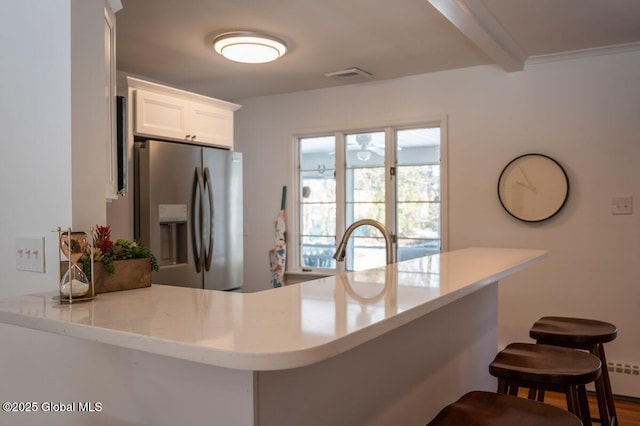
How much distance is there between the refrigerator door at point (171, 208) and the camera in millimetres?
3369

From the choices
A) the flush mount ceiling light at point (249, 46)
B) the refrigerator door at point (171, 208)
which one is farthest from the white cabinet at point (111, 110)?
the refrigerator door at point (171, 208)

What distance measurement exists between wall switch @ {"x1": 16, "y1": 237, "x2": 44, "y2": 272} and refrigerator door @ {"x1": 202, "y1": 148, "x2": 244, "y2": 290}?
206 cm

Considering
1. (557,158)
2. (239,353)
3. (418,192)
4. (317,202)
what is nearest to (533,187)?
(557,158)

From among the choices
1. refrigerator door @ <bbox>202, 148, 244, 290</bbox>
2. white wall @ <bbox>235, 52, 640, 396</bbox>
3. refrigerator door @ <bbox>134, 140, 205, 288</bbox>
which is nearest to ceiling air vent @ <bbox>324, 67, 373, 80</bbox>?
white wall @ <bbox>235, 52, 640, 396</bbox>

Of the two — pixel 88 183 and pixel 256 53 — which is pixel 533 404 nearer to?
pixel 88 183

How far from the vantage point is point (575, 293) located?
354cm

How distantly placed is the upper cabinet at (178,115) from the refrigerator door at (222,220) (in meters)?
0.21

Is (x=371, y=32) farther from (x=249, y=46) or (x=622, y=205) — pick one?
(x=622, y=205)

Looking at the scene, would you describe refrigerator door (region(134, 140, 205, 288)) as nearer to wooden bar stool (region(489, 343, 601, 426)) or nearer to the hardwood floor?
wooden bar stool (region(489, 343, 601, 426))

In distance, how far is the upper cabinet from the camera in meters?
3.45

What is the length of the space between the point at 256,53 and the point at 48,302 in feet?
7.90

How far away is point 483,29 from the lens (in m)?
2.86

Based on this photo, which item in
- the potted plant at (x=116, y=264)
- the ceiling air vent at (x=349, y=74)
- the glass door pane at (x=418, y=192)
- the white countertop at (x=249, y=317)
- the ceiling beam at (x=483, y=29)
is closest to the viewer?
the white countertop at (x=249, y=317)

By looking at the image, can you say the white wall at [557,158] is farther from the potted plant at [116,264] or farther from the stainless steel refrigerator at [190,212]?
the potted plant at [116,264]
